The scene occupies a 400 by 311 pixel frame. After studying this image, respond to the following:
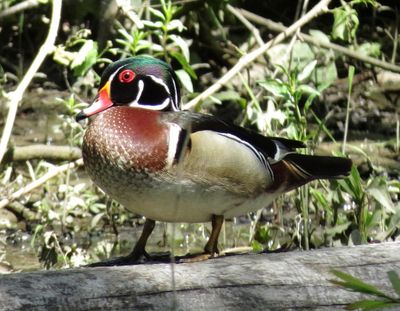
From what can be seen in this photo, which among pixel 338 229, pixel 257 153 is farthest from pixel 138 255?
pixel 338 229

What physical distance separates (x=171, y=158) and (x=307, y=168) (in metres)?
0.61

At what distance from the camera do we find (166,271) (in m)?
2.57

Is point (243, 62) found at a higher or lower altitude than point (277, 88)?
higher

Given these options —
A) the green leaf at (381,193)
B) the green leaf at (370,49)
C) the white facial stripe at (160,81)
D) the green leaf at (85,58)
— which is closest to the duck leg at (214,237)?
the white facial stripe at (160,81)

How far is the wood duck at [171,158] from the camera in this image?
3104mm

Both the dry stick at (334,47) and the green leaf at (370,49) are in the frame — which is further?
the green leaf at (370,49)

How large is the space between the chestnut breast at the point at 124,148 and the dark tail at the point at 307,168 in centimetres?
51

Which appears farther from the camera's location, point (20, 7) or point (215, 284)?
point (20, 7)

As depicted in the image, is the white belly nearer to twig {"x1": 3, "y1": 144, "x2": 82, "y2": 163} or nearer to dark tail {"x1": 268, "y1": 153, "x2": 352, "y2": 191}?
dark tail {"x1": 268, "y1": 153, "x2": 352, "y2": 191}

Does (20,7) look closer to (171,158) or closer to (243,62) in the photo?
(243,62)

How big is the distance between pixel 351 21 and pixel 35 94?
208 centimetres

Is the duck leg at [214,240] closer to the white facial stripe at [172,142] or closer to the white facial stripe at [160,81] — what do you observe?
the white facial stripe at [172,142]

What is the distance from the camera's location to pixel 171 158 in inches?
122

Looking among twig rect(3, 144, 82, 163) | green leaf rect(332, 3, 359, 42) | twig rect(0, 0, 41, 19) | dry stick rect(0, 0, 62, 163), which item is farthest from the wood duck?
twig rect(0, 0, 41, 19)
